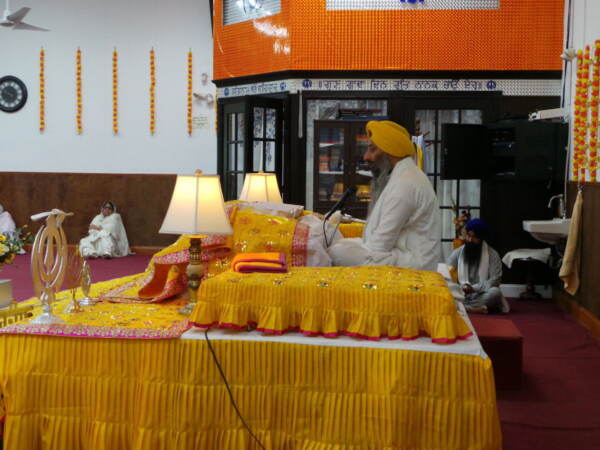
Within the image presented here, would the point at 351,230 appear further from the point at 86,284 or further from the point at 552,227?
the point at 86,284

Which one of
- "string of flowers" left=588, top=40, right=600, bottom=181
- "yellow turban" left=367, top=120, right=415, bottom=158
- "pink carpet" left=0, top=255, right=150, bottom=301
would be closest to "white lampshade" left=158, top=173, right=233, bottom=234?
"yellow turban" left=367, top=120, right=415, bottom=158

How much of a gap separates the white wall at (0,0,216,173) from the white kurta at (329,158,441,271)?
7.39 meters

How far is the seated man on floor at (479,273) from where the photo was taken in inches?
274

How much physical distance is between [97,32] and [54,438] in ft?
30.7

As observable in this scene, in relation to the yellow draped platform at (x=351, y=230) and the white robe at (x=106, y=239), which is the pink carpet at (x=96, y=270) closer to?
the white robe at (x=106, y=239)

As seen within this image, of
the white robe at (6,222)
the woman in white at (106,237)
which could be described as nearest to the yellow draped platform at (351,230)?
the woman in white at (106,237)

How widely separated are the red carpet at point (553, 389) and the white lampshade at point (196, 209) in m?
1.80

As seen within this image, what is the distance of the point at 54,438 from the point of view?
10.6 feet

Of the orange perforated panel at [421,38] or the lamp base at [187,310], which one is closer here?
the lamp base at [187,310]

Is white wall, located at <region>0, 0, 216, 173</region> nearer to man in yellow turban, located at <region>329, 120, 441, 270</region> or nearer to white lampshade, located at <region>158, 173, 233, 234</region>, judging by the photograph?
man in yellow turban, located at <region>329, 120, 441, 270</region>

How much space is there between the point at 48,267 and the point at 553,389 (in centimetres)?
310

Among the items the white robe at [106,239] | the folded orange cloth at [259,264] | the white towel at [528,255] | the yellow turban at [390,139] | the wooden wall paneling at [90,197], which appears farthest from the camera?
the wooden wall paneling at [90,197]

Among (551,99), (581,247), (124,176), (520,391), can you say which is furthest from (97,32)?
(520,391)

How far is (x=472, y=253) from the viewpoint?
705 centimetres
